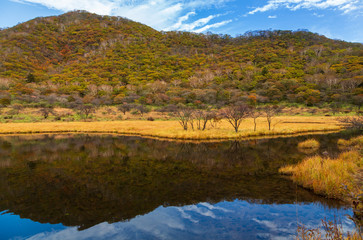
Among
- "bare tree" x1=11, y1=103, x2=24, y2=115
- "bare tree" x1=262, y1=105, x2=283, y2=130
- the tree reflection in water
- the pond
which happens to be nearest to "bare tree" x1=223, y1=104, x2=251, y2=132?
"bare tree" x1=262, y1=105, x2=283, y2=130

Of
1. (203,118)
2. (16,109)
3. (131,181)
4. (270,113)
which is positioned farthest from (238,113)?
(16,109)

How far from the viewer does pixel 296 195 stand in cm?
1046

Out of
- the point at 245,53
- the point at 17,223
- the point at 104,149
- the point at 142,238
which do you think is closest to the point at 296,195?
the point at 142,238

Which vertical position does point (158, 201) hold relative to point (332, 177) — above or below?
below

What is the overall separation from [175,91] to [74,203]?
256 feet

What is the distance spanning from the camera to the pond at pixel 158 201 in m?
8.01

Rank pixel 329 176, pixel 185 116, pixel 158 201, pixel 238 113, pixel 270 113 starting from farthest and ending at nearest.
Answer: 1. pixel 270 113
2. pixel 185 116
3. pixel 238 113
4. pixel 329 176
5. pixel 158 201

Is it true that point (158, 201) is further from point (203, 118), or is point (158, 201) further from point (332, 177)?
point (203, 118)

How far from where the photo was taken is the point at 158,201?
1037cm

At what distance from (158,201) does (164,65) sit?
129 metres

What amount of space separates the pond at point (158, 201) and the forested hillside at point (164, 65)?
5866 cm

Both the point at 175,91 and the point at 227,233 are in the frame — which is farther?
the point at 175,91

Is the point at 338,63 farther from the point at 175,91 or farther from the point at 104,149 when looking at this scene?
the point at 104,149

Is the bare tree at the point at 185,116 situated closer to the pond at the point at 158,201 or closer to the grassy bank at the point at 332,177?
the pond at the point at 158,201
